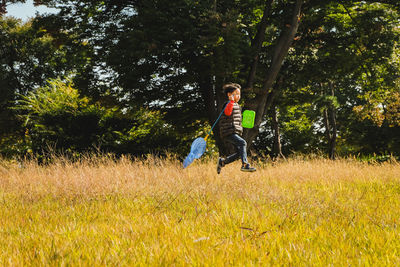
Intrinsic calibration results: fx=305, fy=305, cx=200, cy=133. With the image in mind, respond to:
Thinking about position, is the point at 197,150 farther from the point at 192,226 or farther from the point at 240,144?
the point at 192,226

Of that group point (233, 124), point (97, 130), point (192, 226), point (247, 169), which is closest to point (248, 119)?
point (233, 124)

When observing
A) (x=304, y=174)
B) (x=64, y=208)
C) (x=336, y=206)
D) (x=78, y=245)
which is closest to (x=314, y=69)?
(x=304, y=174)

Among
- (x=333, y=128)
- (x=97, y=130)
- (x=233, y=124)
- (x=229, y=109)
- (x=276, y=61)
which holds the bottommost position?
(x=333, y=128)

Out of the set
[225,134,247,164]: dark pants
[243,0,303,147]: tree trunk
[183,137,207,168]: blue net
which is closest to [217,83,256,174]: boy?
[225,134,247,164]: dark pants

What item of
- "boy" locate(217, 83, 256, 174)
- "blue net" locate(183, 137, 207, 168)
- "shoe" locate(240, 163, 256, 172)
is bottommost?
"shoe" locate(240, 163, 256, 172)

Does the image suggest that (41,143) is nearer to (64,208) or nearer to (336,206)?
(64,208)

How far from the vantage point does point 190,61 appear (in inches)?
402

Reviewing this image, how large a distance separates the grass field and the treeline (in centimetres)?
423

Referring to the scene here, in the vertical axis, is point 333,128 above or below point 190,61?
below

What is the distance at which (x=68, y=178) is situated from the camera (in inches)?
231

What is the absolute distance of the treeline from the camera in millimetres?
8977

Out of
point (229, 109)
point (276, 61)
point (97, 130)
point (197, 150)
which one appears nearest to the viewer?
point (229, 109)

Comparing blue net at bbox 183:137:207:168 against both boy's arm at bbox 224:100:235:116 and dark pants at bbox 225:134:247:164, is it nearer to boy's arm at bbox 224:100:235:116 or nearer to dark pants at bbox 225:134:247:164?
dark pants at bbox 225:134:247:164

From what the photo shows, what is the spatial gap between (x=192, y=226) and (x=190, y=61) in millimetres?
8065
